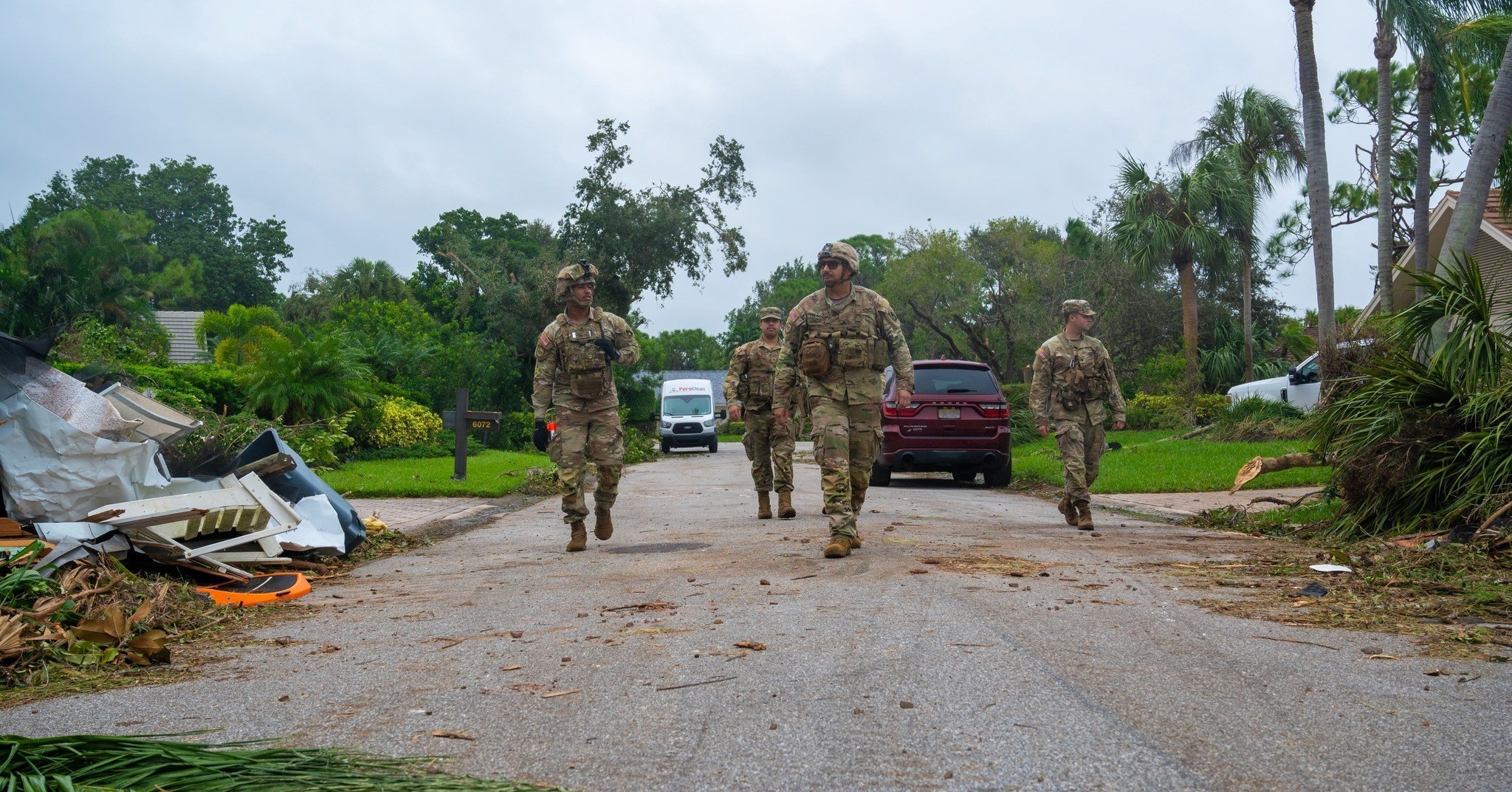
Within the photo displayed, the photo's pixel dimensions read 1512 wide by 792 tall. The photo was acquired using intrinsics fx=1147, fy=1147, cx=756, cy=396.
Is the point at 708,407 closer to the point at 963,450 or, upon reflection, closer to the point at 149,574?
the point at 963,450

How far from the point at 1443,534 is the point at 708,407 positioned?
28.6m

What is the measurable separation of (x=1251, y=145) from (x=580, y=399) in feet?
103

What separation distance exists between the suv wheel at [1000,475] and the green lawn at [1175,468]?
33 centimetres

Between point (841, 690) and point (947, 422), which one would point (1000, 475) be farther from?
point (841, 690)

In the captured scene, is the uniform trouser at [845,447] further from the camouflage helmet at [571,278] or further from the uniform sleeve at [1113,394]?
the uniform sleeve at [1113,394]

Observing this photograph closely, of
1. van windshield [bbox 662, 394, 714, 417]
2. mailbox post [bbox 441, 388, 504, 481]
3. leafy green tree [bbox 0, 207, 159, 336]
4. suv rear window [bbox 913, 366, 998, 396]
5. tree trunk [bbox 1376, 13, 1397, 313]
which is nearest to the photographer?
suv rear window [bbox 913, 366, 998, 396]

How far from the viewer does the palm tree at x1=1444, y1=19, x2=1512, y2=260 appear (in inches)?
460

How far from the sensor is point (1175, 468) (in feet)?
51.9

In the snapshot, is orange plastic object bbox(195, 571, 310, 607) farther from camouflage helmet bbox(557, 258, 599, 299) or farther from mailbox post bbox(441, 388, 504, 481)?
mailbox post bbox(441, 388, 504, 481)

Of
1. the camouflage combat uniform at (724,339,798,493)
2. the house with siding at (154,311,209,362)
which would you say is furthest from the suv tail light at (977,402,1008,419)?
the house with siding at (154,311,209,362)

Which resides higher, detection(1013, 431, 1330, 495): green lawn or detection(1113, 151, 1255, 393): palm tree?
detection(1113, 151, 1255, 393): palm tree

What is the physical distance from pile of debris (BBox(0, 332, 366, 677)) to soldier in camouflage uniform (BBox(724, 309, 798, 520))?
4600mm

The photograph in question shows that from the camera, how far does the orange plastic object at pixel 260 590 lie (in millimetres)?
6152

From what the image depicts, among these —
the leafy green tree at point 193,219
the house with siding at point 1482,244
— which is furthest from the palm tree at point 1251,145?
the leafy green tree at point 193,219
